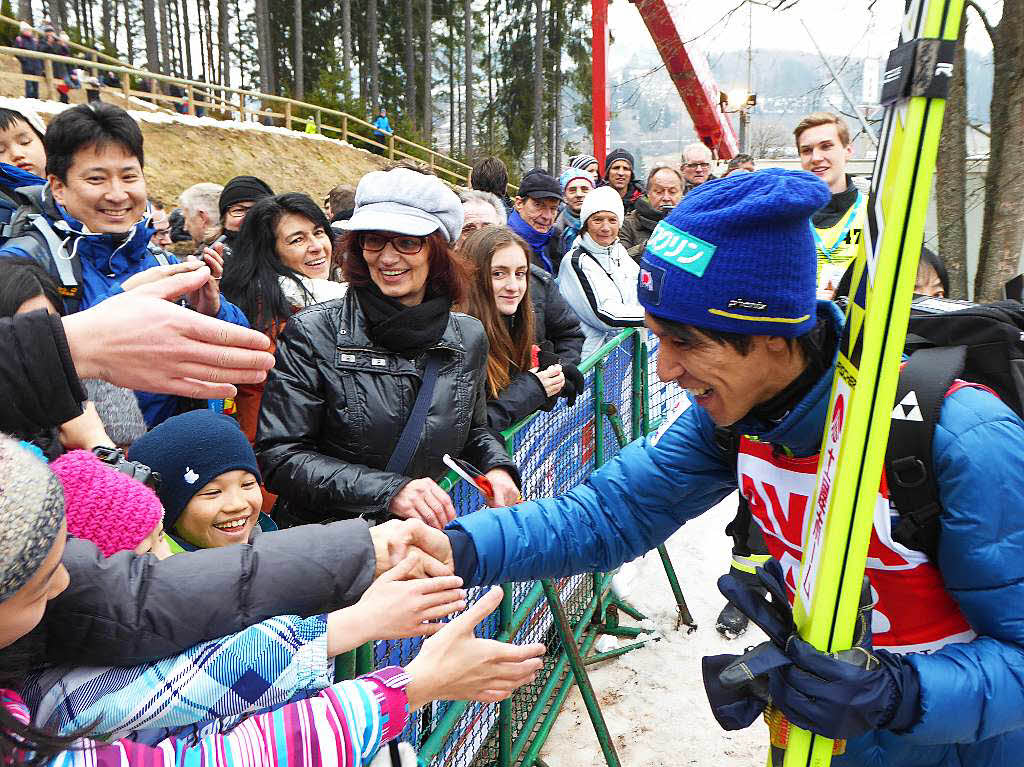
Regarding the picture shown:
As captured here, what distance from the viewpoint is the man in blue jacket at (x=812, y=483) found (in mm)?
1468

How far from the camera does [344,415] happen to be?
8.49ft

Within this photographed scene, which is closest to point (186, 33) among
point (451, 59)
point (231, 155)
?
point (451, 59)

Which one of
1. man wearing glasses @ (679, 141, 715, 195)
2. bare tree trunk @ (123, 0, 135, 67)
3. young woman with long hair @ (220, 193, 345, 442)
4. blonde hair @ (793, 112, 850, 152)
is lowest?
young woman with long hair @ (220, 193, 345, 442)

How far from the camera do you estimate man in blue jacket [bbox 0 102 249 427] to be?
2979 millimetres

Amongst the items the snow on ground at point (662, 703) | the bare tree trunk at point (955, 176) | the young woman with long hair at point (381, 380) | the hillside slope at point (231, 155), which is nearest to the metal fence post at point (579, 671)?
the snow on ground at point (662, 703)

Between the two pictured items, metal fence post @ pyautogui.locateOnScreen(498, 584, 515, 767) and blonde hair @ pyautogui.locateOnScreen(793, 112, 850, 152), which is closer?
metal fence post @ pyautogui.locateOnScreen(498, 584, 515, 767)

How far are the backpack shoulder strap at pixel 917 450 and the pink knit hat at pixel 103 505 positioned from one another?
165 centimetres

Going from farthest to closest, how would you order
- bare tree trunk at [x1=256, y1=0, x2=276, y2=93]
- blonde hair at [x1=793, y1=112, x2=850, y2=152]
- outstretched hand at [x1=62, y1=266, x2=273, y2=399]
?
bare tree trunk at [x1=256, y1=0, x2=276, y2=93], blonde hair at [x1=793, y1=112, x2=850, y2=152], outstretched hand at [x1=62, y1=266, x2=273, y2=399]

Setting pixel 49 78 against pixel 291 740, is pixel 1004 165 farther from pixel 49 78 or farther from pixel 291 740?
pixel 49 78

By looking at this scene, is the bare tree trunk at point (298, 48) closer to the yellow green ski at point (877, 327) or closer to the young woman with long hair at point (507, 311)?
the young woman with long hair at point (507, 311)

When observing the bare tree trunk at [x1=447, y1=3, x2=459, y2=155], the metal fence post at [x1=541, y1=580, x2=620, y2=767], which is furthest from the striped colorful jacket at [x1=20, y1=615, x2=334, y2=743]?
the bare tree trunk at [x1=447, y1=3, x2=459, y2=155]

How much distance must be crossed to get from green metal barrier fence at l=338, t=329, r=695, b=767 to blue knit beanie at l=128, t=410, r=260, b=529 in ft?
2.26

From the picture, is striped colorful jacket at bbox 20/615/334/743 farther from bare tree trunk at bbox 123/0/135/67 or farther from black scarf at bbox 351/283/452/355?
bare tree trunk at bbox 123/0/135/67

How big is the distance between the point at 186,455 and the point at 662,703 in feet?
8.67
